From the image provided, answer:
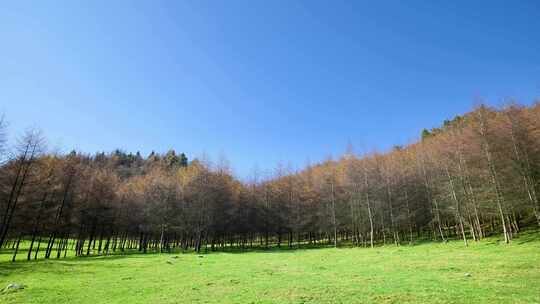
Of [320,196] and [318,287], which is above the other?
[320,196]

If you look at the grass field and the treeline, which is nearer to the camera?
the grass field

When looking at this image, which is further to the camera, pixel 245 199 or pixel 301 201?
pixel 245 199

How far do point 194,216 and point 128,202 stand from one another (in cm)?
1936

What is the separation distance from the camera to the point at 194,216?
184 feet

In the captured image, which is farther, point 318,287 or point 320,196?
point 320,196

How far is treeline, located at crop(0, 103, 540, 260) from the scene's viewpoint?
3522 centimetres

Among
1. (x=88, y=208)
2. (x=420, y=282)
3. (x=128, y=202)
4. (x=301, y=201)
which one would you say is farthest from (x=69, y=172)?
(x=420, y=282)

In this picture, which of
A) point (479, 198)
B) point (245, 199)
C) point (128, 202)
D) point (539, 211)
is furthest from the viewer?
point (245, 199)

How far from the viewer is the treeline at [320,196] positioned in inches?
1387

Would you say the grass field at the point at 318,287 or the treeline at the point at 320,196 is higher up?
the treeline at the point at 320,196

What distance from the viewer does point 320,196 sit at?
210 feet

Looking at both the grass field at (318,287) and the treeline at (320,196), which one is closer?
the grass field at (318,287)

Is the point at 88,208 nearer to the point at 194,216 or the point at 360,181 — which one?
the point at 194,216

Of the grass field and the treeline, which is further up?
the treeline
